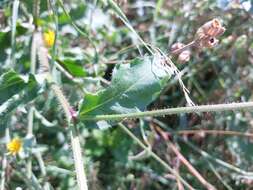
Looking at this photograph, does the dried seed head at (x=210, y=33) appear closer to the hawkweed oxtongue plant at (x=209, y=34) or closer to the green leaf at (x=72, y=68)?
the hawkweed oxtongue plant at (x=209, y=34)

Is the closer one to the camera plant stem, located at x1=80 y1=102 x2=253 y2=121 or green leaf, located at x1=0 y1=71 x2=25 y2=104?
plant stem, located at x1=80 y1=102 x2=253 y2=121

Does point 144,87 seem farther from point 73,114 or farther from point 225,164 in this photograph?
point 225,164

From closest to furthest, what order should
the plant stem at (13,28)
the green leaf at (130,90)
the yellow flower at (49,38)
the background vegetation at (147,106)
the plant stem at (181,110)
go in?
1. the plant stem at (181,110)
2. the green leaf at (130,90)
3. the plant stem at (13,28)
4. the background vegetation at (147,106)
5. the yellow flower at (49,38)

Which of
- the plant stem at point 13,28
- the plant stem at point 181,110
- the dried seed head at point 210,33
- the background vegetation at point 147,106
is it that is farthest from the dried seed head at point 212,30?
the plant stem at point 13,28

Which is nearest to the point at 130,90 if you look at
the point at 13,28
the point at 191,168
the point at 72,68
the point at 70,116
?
the point at 70,116

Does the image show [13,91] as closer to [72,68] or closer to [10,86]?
[10,86]

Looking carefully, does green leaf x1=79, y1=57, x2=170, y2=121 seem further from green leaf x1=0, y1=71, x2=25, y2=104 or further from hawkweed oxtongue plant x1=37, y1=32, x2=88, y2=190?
green leaf x1=0, y1=71, x2=25, y2=104

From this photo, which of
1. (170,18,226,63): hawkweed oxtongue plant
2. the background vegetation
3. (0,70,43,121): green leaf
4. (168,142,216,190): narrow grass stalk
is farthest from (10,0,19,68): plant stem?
(168,142,216,190): narrow grass stalk
